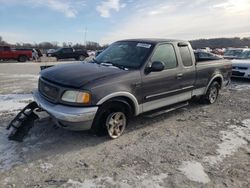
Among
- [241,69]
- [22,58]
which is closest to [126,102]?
[241,69]

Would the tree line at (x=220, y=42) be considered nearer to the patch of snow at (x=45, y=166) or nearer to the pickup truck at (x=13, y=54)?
the pickup truck at (x=13, y=54)

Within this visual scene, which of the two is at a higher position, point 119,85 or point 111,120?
point 119,85

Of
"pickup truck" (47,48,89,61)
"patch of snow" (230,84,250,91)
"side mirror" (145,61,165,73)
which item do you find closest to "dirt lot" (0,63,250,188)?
"side mirror" (145,61,165,73)

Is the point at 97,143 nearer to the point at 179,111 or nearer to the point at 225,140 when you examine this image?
the point at 225,140

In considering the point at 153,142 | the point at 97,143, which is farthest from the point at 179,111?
the point at 97,143

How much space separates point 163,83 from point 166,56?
63cm

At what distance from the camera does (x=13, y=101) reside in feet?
24.9

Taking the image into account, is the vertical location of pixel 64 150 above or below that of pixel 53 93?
below

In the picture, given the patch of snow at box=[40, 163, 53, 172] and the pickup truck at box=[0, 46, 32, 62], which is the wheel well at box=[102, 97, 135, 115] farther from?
the pickup truck at box=[0, 46, 32, 62]

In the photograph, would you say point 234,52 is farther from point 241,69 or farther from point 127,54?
point 127,54

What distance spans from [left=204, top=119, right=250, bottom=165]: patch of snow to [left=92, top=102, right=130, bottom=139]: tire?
5.25ft

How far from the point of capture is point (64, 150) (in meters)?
4.45

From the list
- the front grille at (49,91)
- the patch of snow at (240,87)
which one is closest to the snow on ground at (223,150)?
the front grille at (49,91)

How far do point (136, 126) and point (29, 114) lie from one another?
84.1 inches
